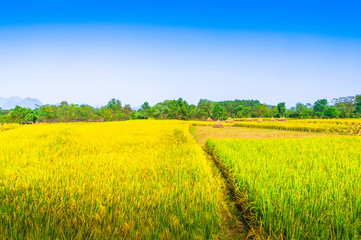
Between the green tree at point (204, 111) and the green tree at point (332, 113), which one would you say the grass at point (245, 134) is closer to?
the green tree at point (332, 113)

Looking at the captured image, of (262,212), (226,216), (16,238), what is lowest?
(226,216)

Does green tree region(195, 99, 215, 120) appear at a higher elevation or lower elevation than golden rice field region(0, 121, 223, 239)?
higher

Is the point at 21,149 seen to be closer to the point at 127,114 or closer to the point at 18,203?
the point at 18,203

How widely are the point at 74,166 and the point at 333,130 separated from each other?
62.5 ft

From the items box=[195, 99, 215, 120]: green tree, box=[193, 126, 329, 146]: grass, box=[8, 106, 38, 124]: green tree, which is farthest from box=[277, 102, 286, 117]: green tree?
box=[8, 106, 38, 124]: green tree

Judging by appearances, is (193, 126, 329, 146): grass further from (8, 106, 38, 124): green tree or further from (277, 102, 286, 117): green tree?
(8, 106, 38, 124): green tree

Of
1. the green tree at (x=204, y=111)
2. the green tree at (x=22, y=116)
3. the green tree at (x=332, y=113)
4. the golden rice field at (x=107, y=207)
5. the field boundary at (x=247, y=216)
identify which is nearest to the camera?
the golden rice field at (x=107, y=207)

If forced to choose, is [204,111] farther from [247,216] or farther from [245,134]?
[247,216]

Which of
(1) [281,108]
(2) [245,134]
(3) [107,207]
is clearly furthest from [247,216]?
(1) [281,108]

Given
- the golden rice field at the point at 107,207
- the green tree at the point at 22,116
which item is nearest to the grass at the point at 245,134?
the golden rice field at the point at 107,207

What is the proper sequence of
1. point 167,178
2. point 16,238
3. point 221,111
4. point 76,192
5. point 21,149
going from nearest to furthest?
point 16,238 → point 76,192 → point 167,178 → point 21,149 → point 221,111

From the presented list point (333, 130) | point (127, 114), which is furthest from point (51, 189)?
point (127, 114)

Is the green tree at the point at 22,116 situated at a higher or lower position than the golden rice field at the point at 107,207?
higher

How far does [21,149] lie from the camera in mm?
5305
